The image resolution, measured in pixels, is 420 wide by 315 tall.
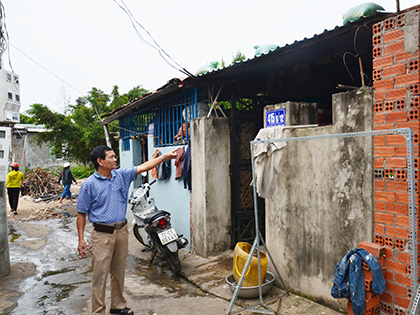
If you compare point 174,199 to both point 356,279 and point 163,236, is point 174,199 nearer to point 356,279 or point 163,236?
point 163,236

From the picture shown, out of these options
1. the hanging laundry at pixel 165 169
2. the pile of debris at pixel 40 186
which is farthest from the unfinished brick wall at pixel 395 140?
the pile of debris at pixel 40 186

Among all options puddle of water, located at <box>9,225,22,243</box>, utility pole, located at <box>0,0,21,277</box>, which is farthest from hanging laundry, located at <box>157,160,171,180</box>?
puddle of water, located at <box>9,225,22,243</box>

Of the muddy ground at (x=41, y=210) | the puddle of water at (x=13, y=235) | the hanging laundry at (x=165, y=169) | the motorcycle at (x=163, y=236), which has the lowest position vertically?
the puddle of water at (x=13, y=235)

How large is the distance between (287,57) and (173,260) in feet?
12.5

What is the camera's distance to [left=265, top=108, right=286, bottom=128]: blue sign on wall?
4.52 metres

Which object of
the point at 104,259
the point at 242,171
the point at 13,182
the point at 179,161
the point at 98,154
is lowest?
the point at 104,259

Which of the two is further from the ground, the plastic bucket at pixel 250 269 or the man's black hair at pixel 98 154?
the man's black hair at pixel 98 154

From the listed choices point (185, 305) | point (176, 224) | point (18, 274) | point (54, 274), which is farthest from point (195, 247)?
point (18, 274)

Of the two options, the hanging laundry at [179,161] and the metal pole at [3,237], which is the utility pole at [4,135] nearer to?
the metal pole at [3,237]

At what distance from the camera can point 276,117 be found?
4.66 meters

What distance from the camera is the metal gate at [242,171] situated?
6445 millimetres

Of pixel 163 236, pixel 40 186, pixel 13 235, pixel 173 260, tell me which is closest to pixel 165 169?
pixel 163 236

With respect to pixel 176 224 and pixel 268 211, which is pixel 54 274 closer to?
pixel 176 224

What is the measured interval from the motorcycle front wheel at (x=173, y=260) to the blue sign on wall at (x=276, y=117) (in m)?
2.69
